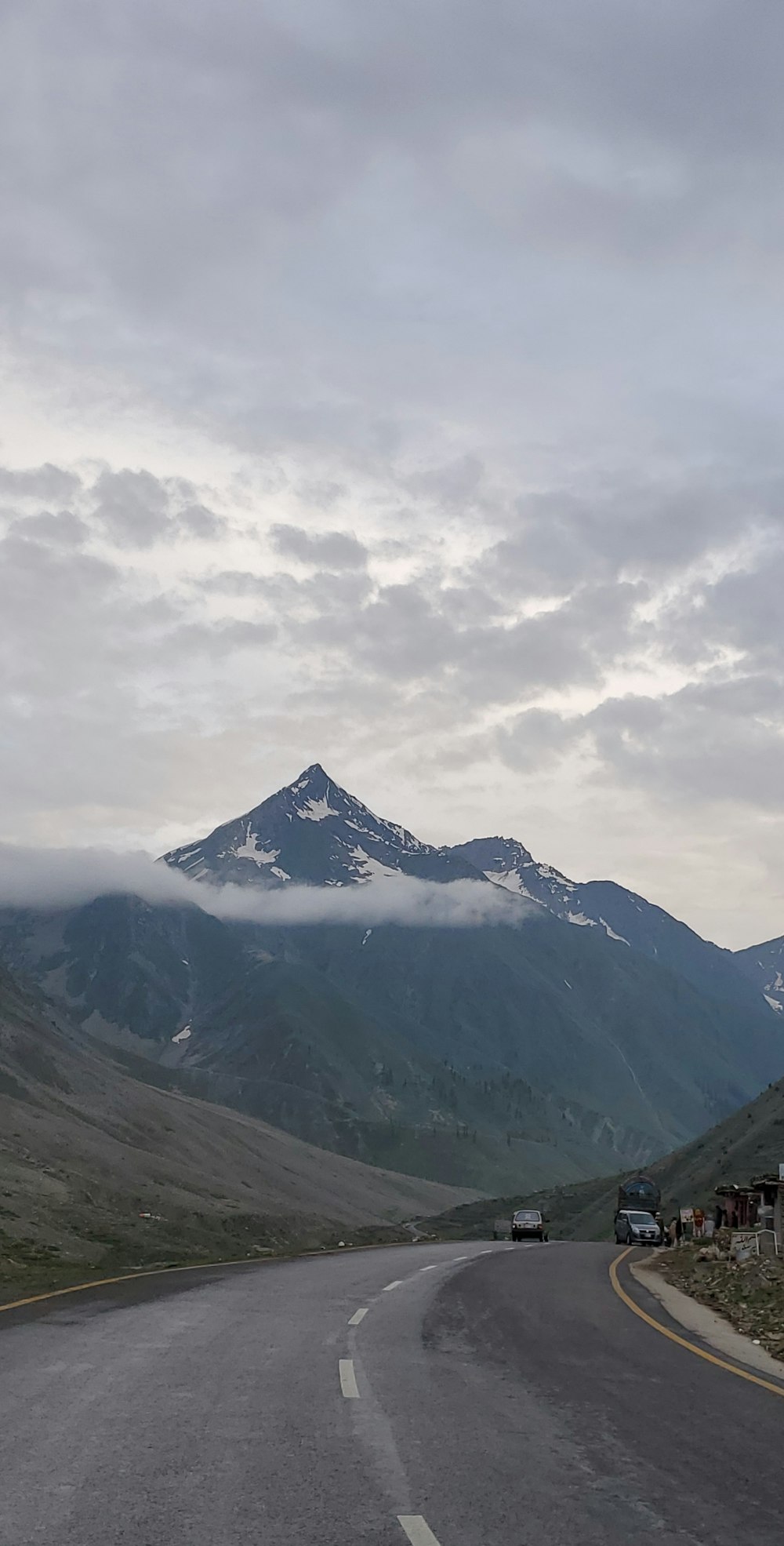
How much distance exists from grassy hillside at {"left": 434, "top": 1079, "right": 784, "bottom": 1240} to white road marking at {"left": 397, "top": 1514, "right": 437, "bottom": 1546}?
3644 inches

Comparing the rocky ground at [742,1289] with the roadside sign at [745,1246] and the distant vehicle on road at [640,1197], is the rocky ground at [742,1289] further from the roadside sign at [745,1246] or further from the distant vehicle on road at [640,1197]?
the distant vehicle on road at [640,1197]

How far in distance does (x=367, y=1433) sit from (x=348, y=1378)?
271 centimetres

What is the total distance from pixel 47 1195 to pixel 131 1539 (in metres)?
50.4

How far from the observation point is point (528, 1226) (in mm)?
65062

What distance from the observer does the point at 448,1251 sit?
4250cm

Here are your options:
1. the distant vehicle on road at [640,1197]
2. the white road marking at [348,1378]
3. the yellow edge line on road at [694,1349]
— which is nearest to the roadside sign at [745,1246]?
the yellow edge line on road at [694,1349]

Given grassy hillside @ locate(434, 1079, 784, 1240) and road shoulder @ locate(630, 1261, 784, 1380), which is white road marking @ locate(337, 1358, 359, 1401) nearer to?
road shoulder @ locate(630, 1261, 784, 1380)

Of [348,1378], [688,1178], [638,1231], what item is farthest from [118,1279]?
[688,1178]

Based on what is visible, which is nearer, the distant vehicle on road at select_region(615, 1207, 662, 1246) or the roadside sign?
the roadside sign

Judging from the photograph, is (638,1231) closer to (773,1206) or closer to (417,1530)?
(773,1206)

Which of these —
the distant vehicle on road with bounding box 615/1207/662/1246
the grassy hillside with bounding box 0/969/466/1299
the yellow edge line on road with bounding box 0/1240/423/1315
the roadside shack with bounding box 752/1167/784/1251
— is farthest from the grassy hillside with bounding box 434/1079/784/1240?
the yellow edge line on road with bounding box 0/1240/423/1315

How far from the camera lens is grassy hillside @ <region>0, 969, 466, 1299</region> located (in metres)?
43.2

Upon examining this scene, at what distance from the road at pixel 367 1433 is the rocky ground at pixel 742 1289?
83.6 inches

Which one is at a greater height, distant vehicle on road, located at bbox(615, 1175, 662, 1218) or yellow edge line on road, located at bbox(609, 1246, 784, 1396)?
yellow edge line on road, located at bbox(609, 1246, 784, 1396)
